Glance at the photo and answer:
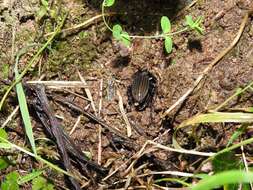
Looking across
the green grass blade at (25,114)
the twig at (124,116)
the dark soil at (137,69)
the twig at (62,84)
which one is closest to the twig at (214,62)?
the dark soil at (137,69)

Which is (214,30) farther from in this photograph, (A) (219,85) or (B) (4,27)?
(B) (4,27)

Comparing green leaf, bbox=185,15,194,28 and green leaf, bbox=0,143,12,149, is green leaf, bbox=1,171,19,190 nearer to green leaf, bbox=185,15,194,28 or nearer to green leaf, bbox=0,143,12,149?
green leaf, bbox=0,143,12,149

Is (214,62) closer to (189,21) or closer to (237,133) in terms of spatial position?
(189,21)

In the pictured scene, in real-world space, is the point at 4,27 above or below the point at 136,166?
above

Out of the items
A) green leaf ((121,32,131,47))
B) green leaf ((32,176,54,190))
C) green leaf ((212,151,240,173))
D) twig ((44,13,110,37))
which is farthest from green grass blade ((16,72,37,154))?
green leaf ((212,151,240,173))

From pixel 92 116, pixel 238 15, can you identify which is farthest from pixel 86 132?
pixel 238 15

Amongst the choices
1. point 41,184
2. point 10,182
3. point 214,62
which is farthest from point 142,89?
point 10,182
